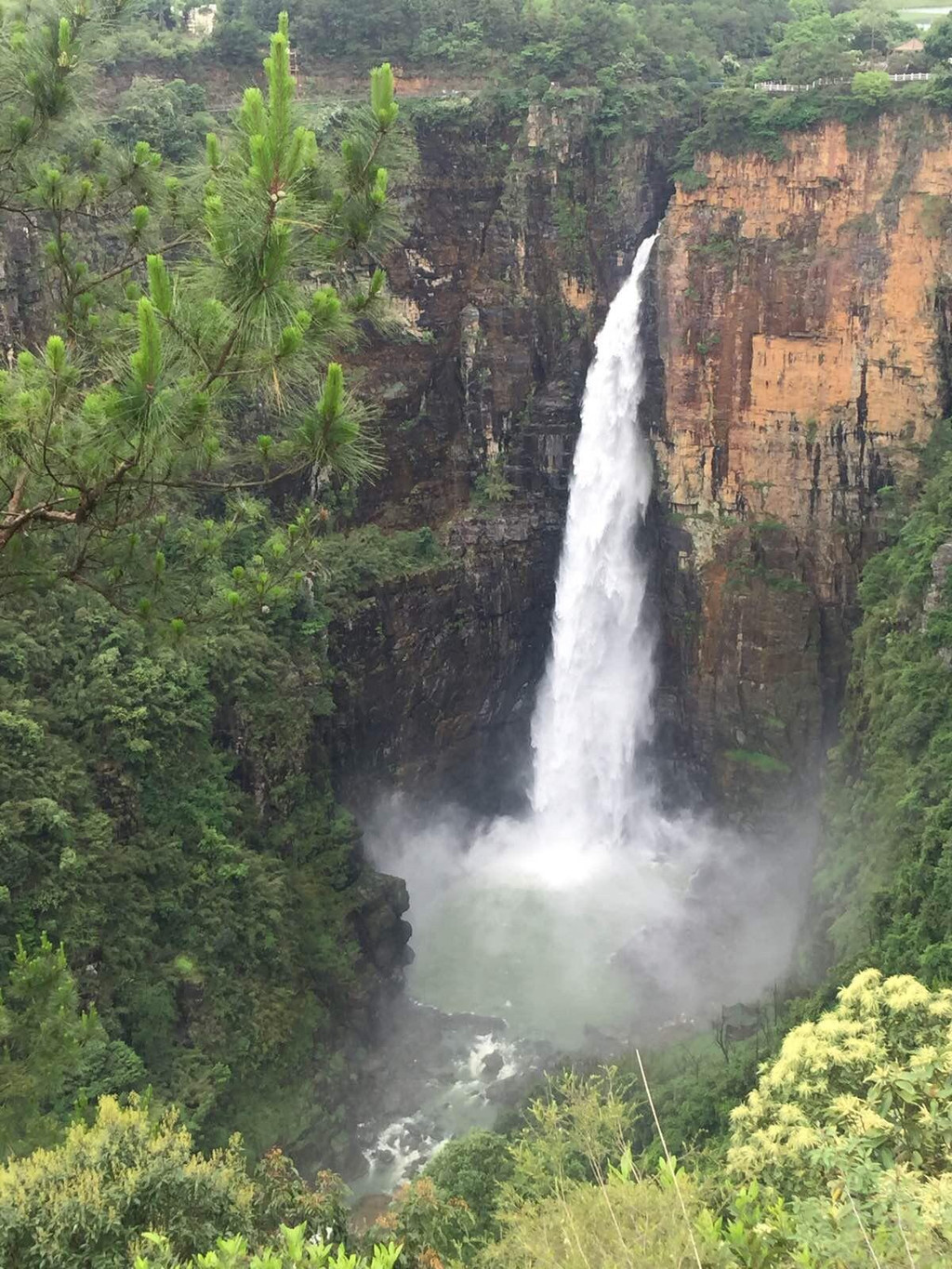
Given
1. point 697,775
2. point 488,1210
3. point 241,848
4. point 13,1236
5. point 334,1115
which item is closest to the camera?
point 13,1236

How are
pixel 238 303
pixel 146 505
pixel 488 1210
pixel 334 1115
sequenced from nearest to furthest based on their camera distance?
pixel 238 303, pixel 146 505, pixel 488 1210, pixel 334 1115

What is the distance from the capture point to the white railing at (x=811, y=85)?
17.5 m

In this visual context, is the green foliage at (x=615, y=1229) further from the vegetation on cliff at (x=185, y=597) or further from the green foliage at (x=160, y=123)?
the green foliage at (x=160, y=123)

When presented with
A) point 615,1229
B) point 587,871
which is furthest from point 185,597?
point 587,871

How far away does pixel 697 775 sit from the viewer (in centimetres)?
2102

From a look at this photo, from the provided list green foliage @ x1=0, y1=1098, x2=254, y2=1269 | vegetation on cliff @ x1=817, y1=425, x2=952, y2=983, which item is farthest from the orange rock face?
green foliage @ x1=0, y1=1098, x2=254, y2=1269

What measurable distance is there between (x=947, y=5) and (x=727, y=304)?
53.2 ft

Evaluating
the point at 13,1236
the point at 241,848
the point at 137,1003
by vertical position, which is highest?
the point at 13,1236

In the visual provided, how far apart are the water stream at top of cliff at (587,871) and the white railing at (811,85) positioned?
316 cm

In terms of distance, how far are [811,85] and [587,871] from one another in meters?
14.3

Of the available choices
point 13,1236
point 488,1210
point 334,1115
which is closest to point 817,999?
point 488,1210

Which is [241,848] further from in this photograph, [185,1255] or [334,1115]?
[185,1255]

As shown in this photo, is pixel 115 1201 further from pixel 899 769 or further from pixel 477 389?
pixel 477 389

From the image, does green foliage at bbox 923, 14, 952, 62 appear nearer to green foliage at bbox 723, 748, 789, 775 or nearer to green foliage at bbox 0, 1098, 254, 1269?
green foliage at bbox 723, 748, 789, 775
